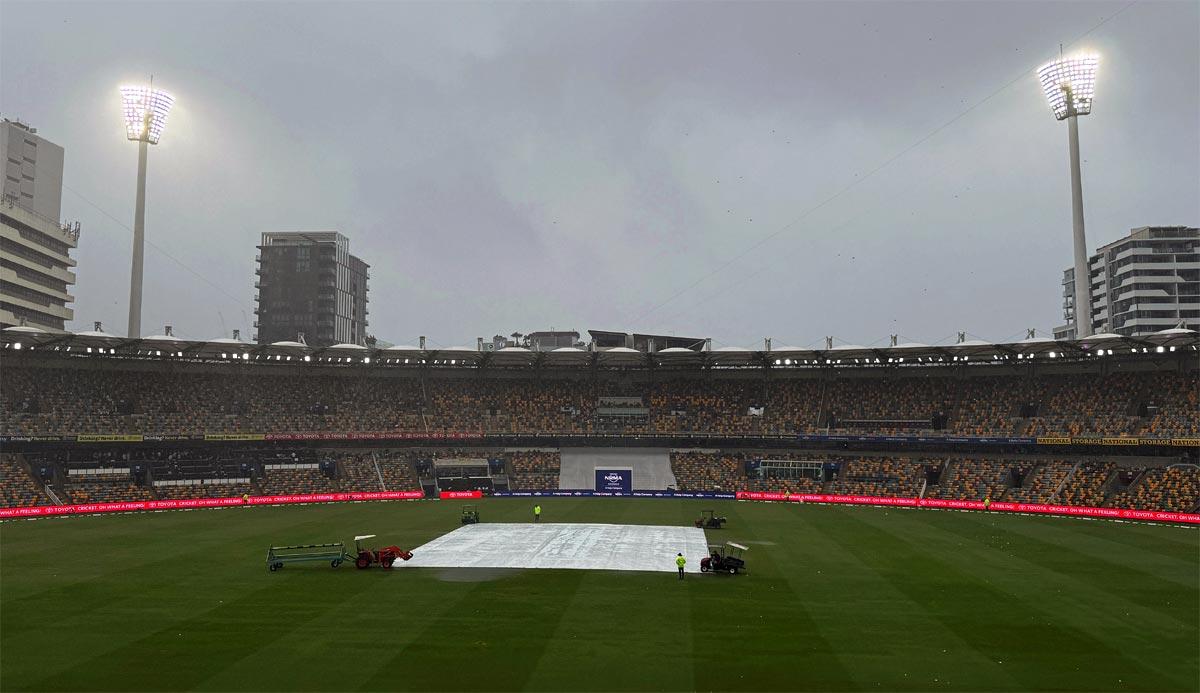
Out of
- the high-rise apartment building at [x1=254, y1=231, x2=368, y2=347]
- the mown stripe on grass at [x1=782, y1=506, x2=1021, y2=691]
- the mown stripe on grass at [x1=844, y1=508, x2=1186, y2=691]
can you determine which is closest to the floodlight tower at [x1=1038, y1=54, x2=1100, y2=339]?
the mown stripe on grass at [x1=844, y1=508, x2=1186, y2=691]

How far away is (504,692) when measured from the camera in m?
16.4

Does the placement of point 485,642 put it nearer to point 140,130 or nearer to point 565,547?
point 565,547

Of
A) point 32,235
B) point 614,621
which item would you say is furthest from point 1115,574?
point 32,235

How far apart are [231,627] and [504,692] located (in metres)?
10.1

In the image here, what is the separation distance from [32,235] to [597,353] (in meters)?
85.8

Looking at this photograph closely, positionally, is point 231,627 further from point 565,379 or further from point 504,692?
point 565,379

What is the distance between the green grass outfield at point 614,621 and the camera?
17641 mm

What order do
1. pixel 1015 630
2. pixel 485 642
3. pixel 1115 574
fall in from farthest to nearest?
pixel 1115 574 → pixel 1015 630 → pixel 485 642

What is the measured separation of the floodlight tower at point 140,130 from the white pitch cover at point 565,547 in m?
42.5

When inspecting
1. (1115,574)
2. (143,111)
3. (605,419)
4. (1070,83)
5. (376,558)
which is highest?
(1070,83)

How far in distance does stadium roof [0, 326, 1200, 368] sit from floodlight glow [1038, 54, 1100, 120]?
19515mm

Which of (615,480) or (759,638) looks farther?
(615,480)

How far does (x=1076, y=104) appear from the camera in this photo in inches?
2437

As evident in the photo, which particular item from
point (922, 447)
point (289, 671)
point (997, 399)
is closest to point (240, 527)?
point (289, 671)
